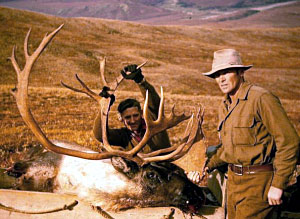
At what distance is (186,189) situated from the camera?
11.5ft

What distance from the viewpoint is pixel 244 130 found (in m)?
2.88

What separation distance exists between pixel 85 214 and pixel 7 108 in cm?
1054

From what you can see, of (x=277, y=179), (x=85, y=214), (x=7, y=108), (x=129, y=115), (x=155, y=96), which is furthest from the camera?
(x=7, y=108)

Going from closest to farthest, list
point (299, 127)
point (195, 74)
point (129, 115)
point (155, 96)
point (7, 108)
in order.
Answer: point (129, 115) < point (155, 96) < point (299, 127) < point (7, 108) < point (195, 74)

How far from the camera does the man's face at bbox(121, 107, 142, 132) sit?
4500 millimetres

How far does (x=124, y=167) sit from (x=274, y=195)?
1.57 meters

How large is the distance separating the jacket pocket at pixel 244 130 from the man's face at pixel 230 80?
28 centimetres

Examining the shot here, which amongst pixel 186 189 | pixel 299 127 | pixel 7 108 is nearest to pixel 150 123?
pixel 186 189

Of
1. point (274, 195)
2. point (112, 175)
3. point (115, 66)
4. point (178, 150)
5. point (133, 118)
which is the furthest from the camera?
point (115, 66)

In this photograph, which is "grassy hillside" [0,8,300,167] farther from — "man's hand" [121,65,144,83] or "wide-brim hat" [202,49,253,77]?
"wide-brim hat" [202,49,253,77]

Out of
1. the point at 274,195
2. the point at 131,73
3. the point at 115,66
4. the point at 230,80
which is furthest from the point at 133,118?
the point at 115,66

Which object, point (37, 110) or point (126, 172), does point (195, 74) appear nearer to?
point (37, 110)

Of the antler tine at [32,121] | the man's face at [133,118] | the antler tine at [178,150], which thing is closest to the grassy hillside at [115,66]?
the man's face at [133,118]

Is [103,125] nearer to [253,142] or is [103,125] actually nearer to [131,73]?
[131,73]
